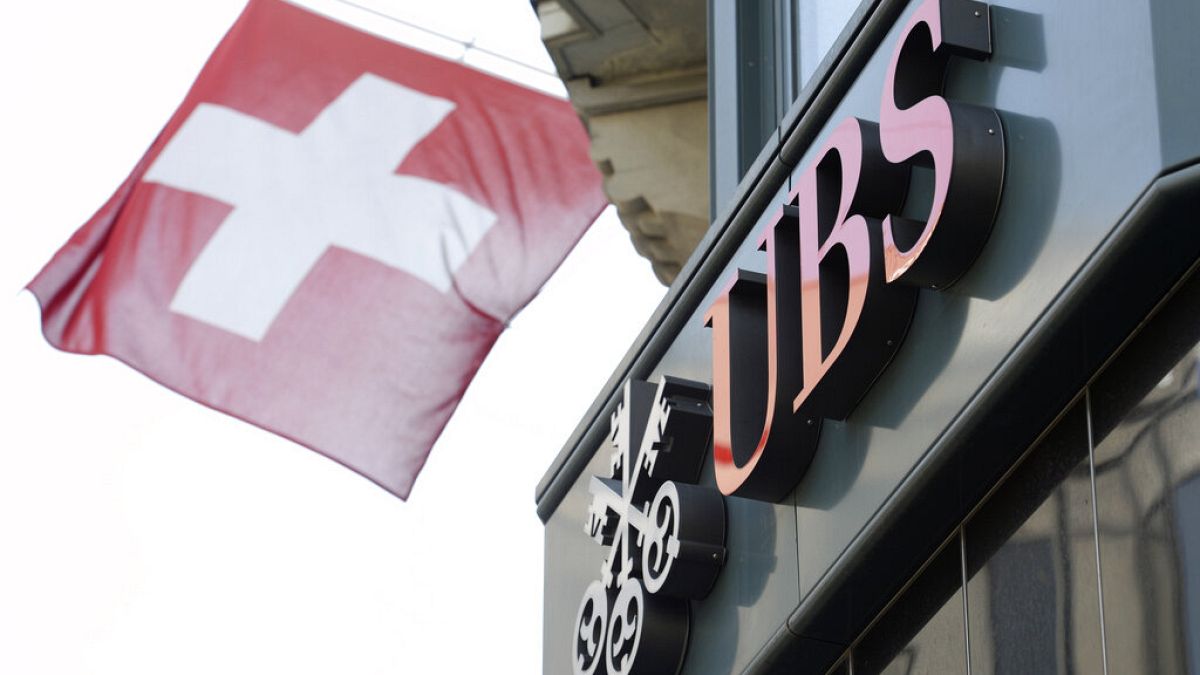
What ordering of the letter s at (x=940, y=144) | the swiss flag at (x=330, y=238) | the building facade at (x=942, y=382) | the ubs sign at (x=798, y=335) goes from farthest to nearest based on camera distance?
the swiss flag at (x=330, y=238)
the ubs sign at (x=798, y=335)
the letter s at (x=940, y=144)
the building facade at (x=942, y=382)

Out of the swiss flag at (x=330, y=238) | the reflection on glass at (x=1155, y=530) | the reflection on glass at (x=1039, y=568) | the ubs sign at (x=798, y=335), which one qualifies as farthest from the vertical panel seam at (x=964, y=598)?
the swiss flag at (x=330, y=238)

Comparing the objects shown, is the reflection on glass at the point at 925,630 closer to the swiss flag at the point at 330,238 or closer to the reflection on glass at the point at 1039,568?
the reflection on glass at the point at 1039,568

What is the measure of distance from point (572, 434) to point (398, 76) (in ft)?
15.8

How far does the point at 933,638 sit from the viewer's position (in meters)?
5.12

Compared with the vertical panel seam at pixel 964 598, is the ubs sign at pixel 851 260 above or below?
above

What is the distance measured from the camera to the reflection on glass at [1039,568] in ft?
14.4

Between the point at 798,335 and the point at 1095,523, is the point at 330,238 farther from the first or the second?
the point at 1095,523

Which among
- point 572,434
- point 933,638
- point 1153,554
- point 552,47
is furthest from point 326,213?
point 1153,554

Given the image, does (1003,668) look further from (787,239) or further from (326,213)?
(326,213)

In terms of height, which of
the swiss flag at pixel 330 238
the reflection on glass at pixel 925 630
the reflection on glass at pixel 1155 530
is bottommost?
the reflection on glass at pixel 925 630

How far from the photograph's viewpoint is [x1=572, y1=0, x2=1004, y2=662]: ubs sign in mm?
4840

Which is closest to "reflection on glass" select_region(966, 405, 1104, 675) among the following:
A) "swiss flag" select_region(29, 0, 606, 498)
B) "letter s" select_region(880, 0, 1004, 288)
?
"letter s" select_region(880, 0, 1004, 288)

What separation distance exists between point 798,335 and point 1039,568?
1.34 metres

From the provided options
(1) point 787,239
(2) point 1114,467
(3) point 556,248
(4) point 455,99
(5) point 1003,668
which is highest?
(4) point 455,99
